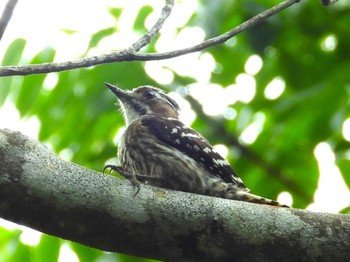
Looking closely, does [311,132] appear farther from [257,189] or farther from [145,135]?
[145,135]

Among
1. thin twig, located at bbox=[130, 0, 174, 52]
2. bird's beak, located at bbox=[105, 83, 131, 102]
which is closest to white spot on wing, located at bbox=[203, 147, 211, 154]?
bird's beak, located at bbox=[105, 83, 131, 102]

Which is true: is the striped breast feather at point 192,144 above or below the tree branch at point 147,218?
above

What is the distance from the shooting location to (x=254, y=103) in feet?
16.4

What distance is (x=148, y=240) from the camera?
278 centimetres

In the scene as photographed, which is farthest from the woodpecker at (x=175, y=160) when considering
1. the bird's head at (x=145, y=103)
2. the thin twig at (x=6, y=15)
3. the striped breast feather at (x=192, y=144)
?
the thin twig at (x=6, y=15)

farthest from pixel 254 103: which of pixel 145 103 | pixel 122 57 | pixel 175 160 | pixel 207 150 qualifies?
pixel 122 57

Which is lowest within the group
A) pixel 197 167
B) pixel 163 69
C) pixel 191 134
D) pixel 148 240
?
pixel 148 240

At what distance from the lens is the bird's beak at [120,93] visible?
480 cm

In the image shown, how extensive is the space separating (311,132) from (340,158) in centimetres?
22

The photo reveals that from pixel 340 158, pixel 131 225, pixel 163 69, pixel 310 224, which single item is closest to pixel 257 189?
pixel 340 158

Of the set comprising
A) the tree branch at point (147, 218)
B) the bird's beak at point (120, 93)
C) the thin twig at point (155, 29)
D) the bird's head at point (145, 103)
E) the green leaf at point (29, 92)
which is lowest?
the tree branch at point (147, 218)

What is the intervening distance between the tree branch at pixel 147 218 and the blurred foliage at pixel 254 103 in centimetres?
120

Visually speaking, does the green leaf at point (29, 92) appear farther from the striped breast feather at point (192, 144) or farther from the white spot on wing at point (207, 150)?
the white spot on wing at point (207, 150)

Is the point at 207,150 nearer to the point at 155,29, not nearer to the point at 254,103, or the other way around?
the point at 254,103
